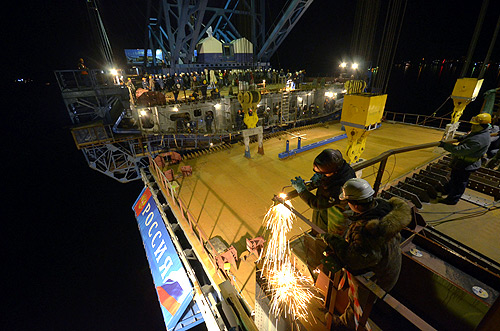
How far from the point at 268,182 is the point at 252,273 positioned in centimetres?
431

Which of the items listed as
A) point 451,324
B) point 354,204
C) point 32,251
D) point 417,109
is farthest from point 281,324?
point 417,109

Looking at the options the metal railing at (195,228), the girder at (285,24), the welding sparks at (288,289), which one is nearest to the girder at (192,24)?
the girder at (285,24)

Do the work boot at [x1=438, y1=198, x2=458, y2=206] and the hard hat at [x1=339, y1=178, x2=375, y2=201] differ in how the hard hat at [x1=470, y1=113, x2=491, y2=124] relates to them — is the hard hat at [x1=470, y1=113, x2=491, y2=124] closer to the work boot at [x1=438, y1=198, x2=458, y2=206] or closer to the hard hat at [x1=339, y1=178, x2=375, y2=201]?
the work boot at [x1=438, y1=198, x2=458, y2=206]

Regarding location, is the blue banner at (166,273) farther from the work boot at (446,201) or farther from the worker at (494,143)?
the worker at (494,143)

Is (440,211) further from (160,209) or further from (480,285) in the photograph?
(160,209)

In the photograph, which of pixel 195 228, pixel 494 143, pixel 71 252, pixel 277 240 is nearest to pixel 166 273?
pixel 195 228

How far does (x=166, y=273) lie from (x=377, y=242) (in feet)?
20.1

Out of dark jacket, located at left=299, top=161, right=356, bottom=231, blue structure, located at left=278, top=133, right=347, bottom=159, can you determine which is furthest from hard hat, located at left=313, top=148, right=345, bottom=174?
blue structure, located at left=278, top=133, right=347, bottom=159

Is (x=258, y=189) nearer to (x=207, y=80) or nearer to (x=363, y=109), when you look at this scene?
(x=363, y=109)

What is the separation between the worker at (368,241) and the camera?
6.41 feet

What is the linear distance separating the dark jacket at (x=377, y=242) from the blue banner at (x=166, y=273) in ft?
15.9

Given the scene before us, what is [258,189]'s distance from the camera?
28.2 ft

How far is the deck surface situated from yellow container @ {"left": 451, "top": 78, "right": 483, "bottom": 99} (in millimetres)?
2802

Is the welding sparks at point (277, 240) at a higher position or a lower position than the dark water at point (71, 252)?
higher
